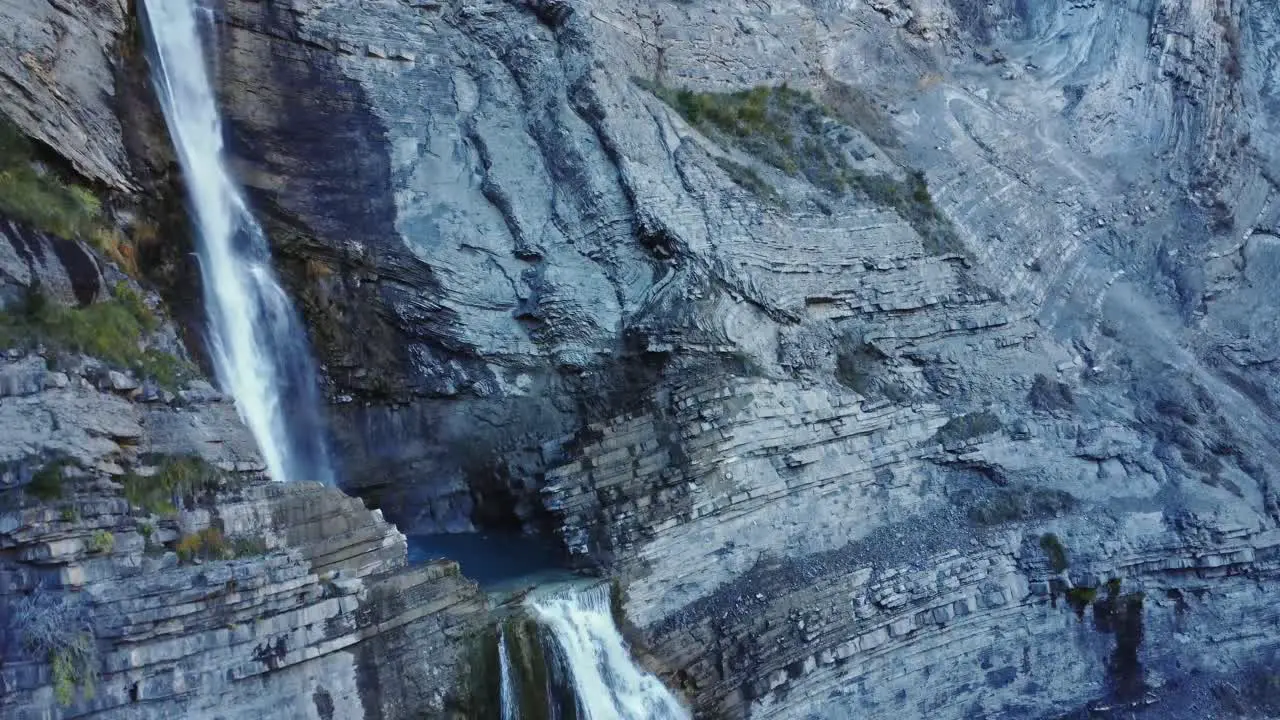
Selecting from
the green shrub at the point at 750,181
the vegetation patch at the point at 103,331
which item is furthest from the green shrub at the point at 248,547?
the green shrub at the point at 750,181

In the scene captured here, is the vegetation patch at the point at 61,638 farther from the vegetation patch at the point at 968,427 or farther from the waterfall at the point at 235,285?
the vegetation patch at the point at 968,427

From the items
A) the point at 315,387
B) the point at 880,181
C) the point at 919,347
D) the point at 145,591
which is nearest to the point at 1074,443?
the point at 919,347

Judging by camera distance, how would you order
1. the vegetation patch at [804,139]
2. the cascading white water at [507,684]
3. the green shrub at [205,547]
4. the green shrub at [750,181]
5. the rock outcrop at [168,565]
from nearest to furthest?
1. the rock outcrop at [168,565]
2. the green shrub at [205,547]
3. the cascading white water at [507,684]
4. the green shrub at [750,181]
5. the vegetation patch at [804,139]

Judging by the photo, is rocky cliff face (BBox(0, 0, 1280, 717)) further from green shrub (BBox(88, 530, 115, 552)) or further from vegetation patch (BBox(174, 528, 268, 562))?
green shrub (BBox(88, 530, 115, 552))

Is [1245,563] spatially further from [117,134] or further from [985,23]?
[117,134]

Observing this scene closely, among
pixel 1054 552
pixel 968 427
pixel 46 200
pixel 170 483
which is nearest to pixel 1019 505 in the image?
pixel 1054 552

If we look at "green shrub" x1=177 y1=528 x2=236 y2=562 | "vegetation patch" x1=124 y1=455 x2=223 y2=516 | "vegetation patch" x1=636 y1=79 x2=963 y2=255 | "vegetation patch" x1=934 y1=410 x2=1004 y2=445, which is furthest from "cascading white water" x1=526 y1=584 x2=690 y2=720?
"vegetation patch" x1=636 y1=79 x2=963 y2=255

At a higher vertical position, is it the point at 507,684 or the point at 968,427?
the point at 968,427

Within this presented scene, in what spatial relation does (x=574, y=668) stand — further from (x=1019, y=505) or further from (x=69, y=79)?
(x=69, y=79)
